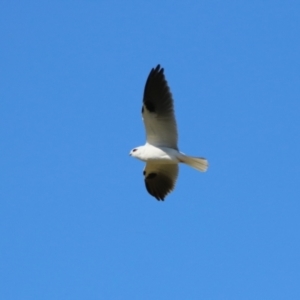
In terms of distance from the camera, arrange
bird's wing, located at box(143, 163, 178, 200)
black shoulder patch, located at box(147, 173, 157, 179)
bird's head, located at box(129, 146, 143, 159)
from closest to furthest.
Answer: bird's head, located at box(129, 146, 143, 159) < bird's wing, located at box(143, 163, 178, 200) < black shoulder patch, located at box(147, 173, 157, 179)

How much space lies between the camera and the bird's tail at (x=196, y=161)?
21.7m

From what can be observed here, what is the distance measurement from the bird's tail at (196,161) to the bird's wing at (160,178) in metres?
1.64

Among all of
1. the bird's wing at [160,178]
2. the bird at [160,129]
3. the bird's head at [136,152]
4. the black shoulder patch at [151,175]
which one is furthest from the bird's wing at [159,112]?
the black shoulder patch at [151,175]

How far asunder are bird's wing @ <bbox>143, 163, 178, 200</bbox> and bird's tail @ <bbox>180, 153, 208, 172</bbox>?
1641 mm

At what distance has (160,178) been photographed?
928 inches

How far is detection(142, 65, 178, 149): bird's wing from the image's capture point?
70.4 feet

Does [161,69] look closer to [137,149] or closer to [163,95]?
[163,95]

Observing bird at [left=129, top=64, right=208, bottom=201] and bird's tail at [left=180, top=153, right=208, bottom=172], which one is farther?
bird's tail at [left=180, top=153, right=208, bottom=172]

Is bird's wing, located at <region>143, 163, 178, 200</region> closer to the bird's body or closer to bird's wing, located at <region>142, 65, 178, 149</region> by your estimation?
the bird's body

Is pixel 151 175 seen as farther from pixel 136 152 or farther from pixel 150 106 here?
pixel 150 106

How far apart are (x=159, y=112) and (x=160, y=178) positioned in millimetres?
2375

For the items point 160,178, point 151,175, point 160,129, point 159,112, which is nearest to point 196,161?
point 160,129

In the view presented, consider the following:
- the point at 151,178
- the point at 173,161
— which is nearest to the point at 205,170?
the point at 173,161

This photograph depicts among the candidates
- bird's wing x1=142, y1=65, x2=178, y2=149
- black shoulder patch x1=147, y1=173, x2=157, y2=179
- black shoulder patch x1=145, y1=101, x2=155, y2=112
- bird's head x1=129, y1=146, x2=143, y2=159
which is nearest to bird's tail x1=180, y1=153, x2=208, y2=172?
bird's wing x1=142, y1=65, x2=178, y2=149
